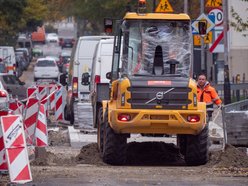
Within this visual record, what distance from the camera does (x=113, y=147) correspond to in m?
16.8

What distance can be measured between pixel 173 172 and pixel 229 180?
57.5 inches

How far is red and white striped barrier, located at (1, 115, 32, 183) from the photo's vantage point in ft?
40.5

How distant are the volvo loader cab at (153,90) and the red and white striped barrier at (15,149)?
13.3 ft

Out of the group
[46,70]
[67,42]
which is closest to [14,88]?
[46,70]

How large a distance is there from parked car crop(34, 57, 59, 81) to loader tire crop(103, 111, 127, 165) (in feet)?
155

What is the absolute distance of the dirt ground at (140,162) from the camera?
1500 centimetres

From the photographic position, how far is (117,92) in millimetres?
16812

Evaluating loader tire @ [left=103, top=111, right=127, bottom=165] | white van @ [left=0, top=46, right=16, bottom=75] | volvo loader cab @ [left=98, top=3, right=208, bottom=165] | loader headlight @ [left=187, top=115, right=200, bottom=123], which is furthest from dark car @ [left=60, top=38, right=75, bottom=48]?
loader headlight @ [left=187, top=115, right=200, bottom=123]

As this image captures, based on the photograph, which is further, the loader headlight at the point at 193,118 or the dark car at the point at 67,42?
the dark car at the point at 67,42

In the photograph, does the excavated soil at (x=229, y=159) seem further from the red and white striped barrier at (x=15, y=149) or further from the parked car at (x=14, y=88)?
the parked car at (x=14, y=88)

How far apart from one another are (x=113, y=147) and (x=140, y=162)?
1.27 m

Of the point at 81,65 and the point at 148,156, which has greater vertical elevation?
the point at 81,65

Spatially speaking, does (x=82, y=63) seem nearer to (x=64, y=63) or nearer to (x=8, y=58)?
(x=8, y=58)

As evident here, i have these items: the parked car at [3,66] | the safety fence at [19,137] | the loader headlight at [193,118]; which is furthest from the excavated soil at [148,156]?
the parked car at [3,66]
